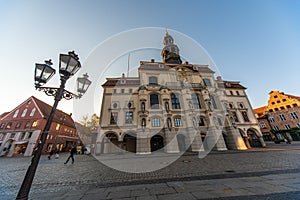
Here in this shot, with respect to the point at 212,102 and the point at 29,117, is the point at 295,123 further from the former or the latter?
the point at 29,117

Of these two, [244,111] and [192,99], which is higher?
[192,99]

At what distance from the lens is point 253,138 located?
22.7 m

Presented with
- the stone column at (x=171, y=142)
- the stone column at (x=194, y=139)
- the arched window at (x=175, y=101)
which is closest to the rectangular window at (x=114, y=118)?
the stone column at (x=171, y=142)

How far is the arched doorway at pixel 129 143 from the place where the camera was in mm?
18561

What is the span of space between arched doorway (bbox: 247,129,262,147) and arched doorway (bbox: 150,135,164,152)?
17.3 m

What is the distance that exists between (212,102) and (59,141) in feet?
117

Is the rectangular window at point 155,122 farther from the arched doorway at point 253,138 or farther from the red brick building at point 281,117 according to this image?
the red brick building at point 281,117

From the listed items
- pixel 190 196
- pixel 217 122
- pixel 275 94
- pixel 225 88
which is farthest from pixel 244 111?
pixel 190 196

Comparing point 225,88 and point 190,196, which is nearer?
point 190,196

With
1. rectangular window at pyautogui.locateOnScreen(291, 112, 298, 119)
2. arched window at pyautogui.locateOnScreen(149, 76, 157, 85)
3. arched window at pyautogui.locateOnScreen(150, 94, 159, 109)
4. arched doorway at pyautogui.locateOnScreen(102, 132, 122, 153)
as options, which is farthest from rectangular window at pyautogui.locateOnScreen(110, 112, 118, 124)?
rectangular window at pyautogui.locateOnScreen(291, 112, 298, 119)

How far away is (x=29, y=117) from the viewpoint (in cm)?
2641

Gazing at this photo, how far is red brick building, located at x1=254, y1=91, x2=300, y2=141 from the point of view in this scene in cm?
3191

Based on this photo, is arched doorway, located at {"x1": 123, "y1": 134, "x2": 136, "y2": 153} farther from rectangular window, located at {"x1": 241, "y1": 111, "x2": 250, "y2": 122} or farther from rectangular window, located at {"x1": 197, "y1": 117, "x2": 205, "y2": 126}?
rectangular window, located at {"x1": 241, "y1": 111, "x2": 250, "y2": 122}

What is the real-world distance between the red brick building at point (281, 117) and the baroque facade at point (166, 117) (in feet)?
67.8
